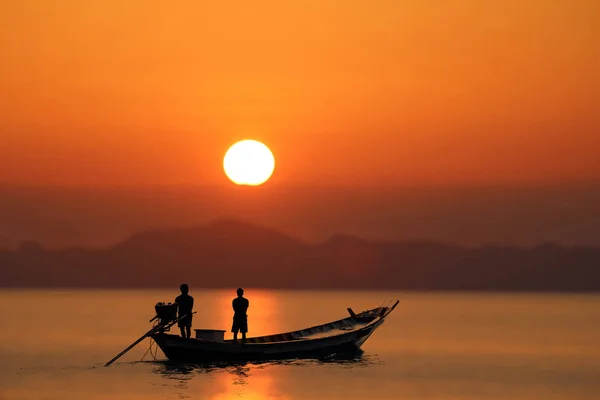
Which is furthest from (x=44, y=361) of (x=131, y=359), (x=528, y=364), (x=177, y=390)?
(x=528, y=364)

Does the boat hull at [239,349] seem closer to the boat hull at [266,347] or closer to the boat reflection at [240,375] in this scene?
the boat hull at [266,347]

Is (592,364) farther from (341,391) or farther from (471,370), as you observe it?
(341,391)

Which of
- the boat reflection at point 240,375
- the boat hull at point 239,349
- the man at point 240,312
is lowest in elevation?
the boat reflection at point 240,375

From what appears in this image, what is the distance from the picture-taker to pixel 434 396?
37031 mm

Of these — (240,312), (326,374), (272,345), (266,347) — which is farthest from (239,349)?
(326,374)

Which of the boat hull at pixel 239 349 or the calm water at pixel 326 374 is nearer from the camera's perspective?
the calm water at pixel 326 374

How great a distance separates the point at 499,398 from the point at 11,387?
16500 millimetres

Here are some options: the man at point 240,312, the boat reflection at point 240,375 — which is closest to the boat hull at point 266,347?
the boat reflection at point 240,375

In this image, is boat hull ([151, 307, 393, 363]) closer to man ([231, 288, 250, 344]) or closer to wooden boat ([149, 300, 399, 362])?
wooden boat ([149, 300, 399, 362])

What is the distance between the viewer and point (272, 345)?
137ft

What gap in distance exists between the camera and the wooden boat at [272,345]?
133 feet

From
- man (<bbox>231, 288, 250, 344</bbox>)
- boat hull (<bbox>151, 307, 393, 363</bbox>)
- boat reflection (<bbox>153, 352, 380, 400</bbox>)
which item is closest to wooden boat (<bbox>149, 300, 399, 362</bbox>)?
boat hull (<bbox>151, 307, 393, 363</bbox>)

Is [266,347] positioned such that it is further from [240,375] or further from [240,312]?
[240,375]

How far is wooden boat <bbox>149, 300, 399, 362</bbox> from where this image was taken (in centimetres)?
4041
